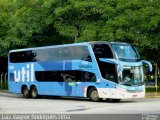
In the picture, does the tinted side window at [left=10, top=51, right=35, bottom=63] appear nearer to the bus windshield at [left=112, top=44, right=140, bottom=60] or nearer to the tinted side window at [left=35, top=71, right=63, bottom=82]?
the tinted side window at [left=35, top=71, right=63, bottom=82]

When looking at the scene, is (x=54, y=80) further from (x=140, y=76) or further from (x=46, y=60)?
(x=140, y=76)

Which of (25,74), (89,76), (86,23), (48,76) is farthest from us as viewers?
(86,23)

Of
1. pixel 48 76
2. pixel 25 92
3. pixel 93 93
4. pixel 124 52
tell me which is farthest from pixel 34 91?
pixel 124 52

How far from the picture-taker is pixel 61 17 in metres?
38.5

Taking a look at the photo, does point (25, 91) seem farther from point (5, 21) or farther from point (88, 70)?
point (5, 21)

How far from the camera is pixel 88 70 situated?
29250 millimetres

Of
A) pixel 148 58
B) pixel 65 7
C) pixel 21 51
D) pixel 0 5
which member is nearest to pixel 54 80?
pixel 21 51

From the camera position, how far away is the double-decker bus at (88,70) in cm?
2803

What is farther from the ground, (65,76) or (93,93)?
(65,76)

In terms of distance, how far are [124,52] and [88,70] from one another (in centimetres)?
244

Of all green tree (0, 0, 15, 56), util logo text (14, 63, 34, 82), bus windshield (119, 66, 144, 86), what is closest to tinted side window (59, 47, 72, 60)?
util logo text (14, 63, 34, 82)

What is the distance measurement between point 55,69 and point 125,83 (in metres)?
5.78

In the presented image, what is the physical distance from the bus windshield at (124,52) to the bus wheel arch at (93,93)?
2.67m

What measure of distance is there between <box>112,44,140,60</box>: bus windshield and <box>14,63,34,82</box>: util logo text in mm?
8137
